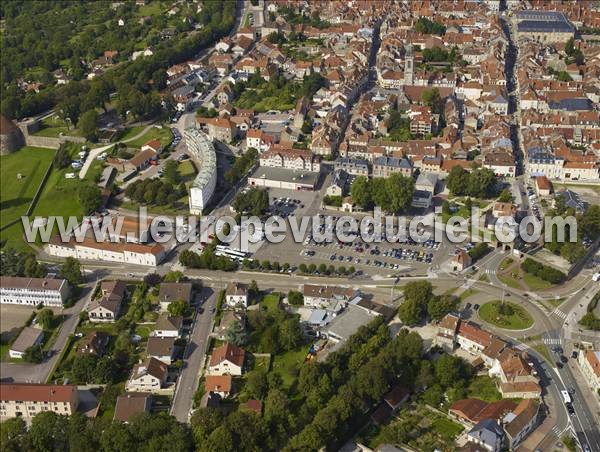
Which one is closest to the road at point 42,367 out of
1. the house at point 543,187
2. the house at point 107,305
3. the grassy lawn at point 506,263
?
the house at point 107,305

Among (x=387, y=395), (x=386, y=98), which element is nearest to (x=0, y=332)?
(x=387, y=395)

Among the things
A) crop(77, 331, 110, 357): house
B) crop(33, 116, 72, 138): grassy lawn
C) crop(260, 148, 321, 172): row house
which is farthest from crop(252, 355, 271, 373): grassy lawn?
crop(33, 116, 72, 138): grassy lawn

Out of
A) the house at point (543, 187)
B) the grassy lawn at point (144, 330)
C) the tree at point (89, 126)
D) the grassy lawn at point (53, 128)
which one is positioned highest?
the tree at point (89, 126)

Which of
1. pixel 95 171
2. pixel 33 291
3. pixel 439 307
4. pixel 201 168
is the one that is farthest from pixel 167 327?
pixel 95 171

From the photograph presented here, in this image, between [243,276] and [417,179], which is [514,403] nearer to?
→ [243,276]

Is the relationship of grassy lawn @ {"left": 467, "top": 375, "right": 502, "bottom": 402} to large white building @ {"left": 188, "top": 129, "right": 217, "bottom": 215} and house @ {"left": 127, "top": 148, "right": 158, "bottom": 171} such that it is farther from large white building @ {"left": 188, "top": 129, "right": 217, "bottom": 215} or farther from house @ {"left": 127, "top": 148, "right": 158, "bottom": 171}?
house @ {"left": 127, "top": 148, "right": 158, "bottom": 171}

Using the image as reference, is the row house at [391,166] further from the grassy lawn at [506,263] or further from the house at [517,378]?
the house at [517,378]

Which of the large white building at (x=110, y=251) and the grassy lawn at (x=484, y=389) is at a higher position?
the large white building at (x=110, y=251)
